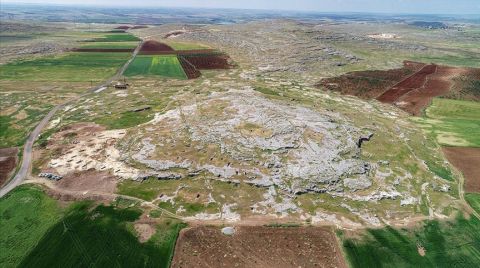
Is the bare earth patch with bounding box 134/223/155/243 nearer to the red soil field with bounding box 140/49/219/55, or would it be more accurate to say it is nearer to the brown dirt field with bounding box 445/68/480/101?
the brown dirt field with bounding box 445/68/480/101

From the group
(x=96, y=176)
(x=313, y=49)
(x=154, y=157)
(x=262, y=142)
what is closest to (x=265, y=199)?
(x=262, y=142)

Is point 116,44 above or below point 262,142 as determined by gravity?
above

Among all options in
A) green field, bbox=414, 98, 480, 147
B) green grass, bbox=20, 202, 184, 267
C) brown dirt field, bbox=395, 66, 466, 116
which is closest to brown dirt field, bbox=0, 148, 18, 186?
green grass, bbox=20, 202, 184, 267

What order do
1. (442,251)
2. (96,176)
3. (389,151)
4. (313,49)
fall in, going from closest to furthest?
1. (442,251)
2. (96,176)
3. (389,151)
4. (313,49)

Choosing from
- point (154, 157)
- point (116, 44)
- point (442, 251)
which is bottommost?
point (442, 251)

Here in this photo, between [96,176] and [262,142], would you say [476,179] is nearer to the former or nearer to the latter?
[262,142]

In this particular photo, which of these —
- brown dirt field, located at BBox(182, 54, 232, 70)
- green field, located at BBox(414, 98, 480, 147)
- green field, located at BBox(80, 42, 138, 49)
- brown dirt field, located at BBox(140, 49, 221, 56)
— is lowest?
green field, located at BBox(414, 98, 480, 147)

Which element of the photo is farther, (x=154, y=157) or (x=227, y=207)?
(x=154, y=157)

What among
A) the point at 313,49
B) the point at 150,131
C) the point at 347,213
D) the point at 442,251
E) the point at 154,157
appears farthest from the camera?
the point at 313,49
